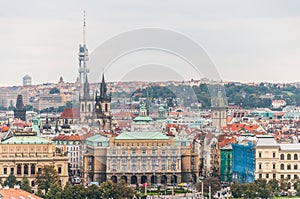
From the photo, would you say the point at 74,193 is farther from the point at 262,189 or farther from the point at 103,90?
the point at 103,90

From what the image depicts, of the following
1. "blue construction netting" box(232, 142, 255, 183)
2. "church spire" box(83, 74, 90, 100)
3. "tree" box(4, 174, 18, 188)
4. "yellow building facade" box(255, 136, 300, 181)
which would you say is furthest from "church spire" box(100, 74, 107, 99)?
"tree" box(4, 174, 18, 188)

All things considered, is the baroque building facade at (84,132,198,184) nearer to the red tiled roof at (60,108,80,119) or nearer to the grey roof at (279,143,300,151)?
the grey roof at (279,143,300,151)

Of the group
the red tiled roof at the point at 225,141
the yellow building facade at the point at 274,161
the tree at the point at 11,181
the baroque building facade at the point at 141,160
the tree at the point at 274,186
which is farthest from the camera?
the red tiled roof at the point at 225,141

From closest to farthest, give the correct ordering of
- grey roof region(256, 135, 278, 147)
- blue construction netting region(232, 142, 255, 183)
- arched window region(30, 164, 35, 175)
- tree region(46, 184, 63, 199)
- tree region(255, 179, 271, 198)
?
tree region(46, 184, 63, 199), tree region(255, 179, 271, 198), grey roof region(256, 135, 278, 147), blue construction netting region(232, 142, 255, 183), arched window region(30, 164, 35, 175)

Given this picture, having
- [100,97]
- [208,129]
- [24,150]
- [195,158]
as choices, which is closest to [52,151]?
[24,150]

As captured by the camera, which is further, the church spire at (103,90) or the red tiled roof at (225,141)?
the church spire at (103,90)

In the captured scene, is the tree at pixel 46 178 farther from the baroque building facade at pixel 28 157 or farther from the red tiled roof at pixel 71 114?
the red tiled roof at pixel 71 114

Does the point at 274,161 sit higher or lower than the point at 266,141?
lower

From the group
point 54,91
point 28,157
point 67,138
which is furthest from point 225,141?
point 54,91

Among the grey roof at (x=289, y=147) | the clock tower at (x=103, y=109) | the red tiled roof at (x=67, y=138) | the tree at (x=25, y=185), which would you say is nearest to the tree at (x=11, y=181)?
the tree at (x=25, y=185)
